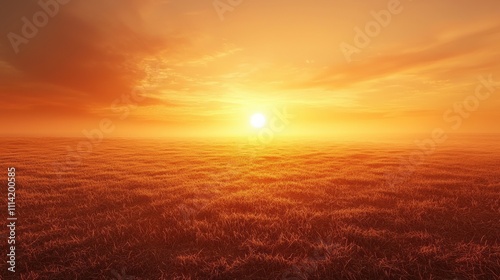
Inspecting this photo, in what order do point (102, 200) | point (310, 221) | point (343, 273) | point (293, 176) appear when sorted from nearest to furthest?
point (343, 273) < point (310, 221) < point (102, 200) < point (293, 176)

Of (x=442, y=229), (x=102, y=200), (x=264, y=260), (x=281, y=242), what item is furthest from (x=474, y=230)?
(x=102, y=200)

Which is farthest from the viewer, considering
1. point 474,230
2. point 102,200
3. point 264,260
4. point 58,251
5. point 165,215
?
point 102,200

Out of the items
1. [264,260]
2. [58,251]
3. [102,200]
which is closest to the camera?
[264,260]

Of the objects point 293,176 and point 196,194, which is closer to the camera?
point 196,194

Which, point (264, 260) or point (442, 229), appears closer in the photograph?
point (264, 260)

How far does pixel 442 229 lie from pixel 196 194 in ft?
26.5

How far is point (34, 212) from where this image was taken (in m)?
8.08

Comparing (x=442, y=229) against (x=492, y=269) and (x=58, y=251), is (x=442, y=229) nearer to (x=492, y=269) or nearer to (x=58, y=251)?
(x=492, y=269)

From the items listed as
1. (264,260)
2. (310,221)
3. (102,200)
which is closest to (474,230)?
(310,221)

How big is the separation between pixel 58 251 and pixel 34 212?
3799 millimetres

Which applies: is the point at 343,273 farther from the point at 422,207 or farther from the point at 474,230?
the point at 422,207

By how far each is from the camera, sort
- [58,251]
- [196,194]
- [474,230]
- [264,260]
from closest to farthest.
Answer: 1. [264,260]
2. [58,251]
3. [474,230]
4. [196,194]

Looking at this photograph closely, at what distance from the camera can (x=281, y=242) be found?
5719 millimetres

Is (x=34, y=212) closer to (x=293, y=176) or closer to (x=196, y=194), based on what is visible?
(x=196, y=194)
